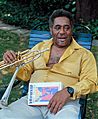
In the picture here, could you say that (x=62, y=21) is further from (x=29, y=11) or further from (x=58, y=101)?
(x=29, y=11)

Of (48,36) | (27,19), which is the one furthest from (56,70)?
(27,19)

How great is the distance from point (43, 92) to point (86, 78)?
A: 46 centimetres

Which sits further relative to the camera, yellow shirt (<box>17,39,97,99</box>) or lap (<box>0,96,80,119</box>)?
yellow shirt (<box>17,39,97,99</box>)

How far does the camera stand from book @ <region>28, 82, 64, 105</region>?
12.6ft

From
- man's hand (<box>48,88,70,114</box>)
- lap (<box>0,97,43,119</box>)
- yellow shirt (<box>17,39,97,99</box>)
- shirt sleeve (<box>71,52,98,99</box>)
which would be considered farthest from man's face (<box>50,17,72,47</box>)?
lap (<box>0,97,43,119</box>)

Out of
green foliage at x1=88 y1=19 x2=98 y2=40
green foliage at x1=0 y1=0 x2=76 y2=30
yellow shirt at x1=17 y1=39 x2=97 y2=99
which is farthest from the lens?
green foliage at x1=0 y1=0 x2=76 y2=30

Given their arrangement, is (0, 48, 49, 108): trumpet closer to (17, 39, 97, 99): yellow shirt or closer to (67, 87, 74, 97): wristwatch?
(17, 39, 97, 99): yellow shirt

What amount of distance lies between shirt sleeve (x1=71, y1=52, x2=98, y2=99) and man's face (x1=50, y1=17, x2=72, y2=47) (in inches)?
10.3

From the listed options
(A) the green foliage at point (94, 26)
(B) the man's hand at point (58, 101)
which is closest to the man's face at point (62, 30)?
(B) the man's hand at point (58, 101)

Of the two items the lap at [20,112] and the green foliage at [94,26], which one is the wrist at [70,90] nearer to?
the lap at [20,112]

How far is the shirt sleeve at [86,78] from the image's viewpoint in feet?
12.4

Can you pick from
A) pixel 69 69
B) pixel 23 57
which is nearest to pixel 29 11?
pixel 69 69

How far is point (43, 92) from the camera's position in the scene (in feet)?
12.6

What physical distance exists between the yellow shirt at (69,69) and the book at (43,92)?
0.19 m
